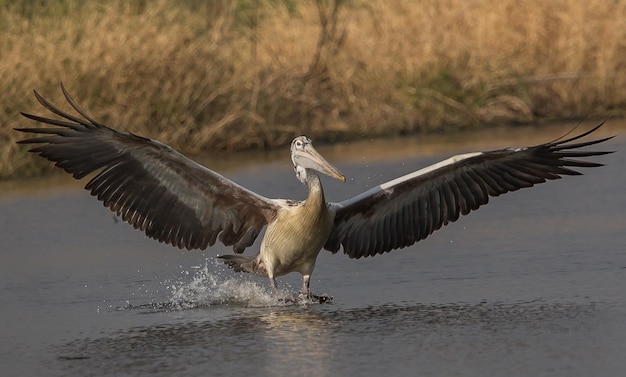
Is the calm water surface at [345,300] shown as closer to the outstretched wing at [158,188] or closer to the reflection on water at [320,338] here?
the reflection on water at [320,338]

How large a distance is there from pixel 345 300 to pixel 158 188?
4.55 feet

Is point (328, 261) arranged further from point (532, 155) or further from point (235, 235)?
point (532, 155)

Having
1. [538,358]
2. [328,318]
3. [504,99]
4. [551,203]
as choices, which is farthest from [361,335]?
[504,99]

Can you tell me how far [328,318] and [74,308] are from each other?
167cm

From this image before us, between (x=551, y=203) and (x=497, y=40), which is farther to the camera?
(x=497, y=40)

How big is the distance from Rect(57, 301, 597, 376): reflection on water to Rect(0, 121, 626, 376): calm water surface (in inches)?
0.6

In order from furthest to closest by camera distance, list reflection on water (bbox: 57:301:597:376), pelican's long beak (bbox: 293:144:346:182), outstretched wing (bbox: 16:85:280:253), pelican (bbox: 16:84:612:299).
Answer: outstretched wing (bbox: 16:85:280:253), pelican (bbox: 16:84:612:299), pelican's long beak (bbox: 293:144:346:182), reflection on water (bbox: 57:301:597:376)

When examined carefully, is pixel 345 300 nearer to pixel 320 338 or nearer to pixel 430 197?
pixel 430 197

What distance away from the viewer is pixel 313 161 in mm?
8406

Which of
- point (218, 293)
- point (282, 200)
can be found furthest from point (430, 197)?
point (218, 293)

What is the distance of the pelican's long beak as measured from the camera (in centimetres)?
833

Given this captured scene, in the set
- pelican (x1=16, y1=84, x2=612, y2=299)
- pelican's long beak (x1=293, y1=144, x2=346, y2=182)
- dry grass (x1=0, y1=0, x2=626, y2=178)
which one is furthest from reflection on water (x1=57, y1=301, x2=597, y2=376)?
dry grass (x1=0, y1=0, x2=626, y2=178)

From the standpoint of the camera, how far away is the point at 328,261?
983 cm

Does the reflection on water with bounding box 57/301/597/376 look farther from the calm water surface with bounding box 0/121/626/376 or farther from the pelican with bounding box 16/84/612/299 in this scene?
the pelican with bounding box 16/84/612/299
